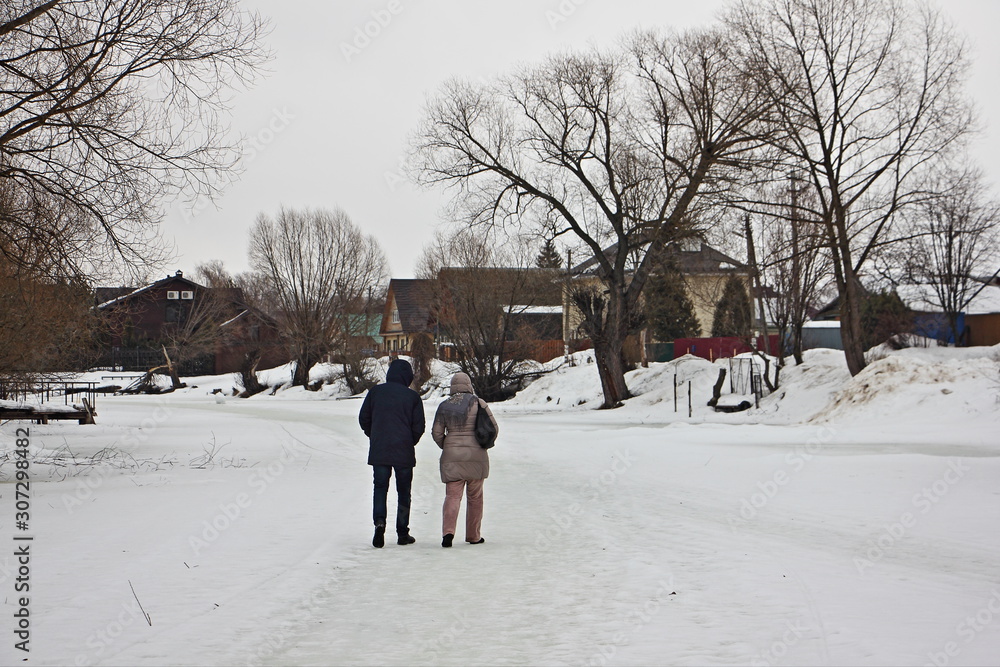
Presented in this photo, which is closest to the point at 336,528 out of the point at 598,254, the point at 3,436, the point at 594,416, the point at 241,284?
the point at 3,436

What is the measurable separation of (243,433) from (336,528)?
15.7 metres

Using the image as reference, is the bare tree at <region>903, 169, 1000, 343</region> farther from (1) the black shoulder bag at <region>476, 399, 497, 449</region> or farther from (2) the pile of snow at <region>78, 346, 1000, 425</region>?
(1) the black shoulder bag at <region>476, 399, 497, 449</region>

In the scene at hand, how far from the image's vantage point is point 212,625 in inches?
248

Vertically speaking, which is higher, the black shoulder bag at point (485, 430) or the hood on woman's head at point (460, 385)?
the hood on woman's head at point (460, 385)

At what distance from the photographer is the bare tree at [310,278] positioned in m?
57.1

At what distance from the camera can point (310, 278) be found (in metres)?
57.9

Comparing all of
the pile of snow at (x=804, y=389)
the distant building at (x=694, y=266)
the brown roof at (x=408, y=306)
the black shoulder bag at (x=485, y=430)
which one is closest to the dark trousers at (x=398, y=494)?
the black shoulder bag at (x=485, y=430)

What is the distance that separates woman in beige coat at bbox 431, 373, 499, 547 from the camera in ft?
31.0

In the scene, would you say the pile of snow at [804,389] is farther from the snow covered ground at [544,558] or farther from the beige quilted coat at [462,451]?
the beige quilted coat at [462,451]

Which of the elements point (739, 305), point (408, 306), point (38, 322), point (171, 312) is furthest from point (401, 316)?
point (38, 322)

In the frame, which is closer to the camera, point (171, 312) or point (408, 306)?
point (171, 312)

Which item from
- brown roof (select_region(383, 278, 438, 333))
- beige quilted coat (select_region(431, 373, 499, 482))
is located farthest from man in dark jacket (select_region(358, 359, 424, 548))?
brown roof (select_region(383, 278, 438, 333))

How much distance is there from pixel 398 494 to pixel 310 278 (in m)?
49.9

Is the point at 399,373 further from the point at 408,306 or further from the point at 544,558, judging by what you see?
the point at 408,306
